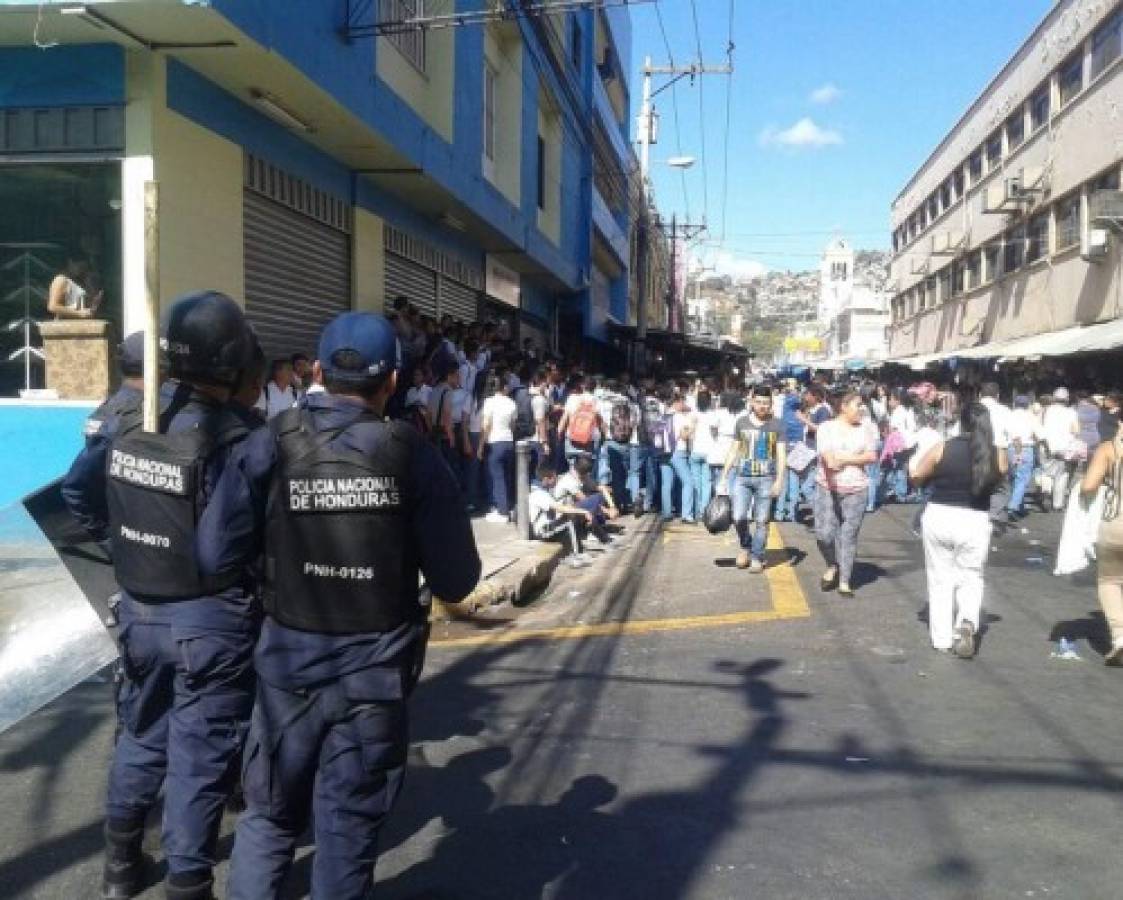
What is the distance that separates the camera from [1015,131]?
3172 cm

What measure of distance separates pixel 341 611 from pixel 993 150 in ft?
119

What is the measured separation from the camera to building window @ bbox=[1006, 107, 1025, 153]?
30.8 metres

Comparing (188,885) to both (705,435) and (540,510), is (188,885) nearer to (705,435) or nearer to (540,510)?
(540,510)

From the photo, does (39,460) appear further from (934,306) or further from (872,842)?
(934,306)

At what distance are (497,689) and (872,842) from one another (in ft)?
Result: 8.34

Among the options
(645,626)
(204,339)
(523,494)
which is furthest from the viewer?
(523,494)

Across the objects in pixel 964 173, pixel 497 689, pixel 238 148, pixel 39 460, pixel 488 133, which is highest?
pixel 964 173

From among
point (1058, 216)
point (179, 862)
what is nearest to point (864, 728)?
point (179, 862)

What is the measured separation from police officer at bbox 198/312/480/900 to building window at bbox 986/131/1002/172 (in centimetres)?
3459

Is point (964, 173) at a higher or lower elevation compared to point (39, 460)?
higher

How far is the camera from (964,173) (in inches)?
1519

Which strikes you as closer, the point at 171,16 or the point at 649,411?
the point at 171,16

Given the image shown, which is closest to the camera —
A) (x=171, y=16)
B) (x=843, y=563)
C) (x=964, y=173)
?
(x=171, y=16)

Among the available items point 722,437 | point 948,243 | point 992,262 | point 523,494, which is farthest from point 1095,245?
point 523,494
